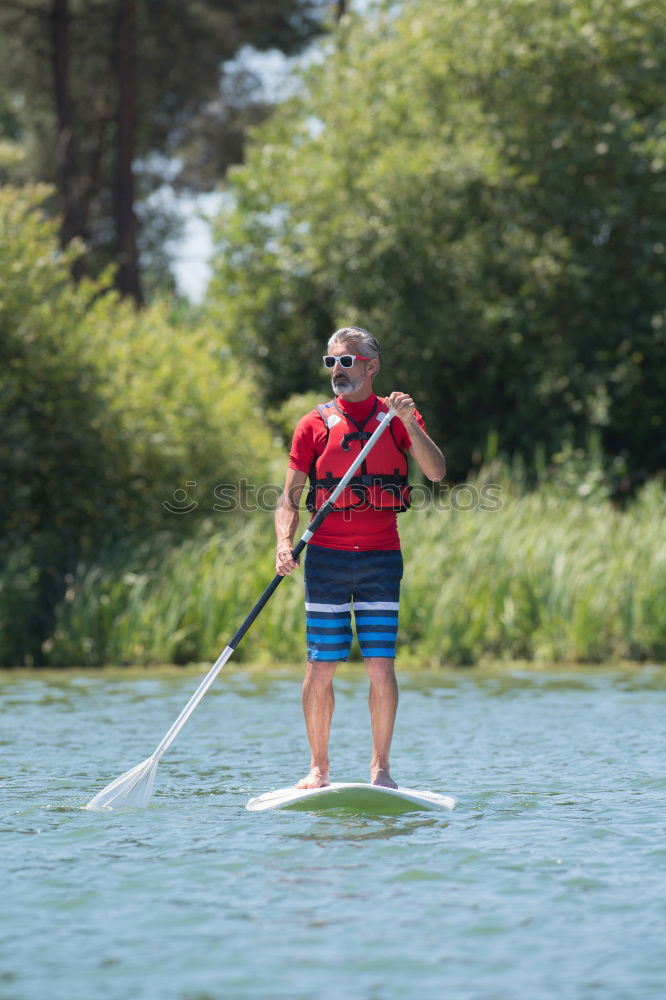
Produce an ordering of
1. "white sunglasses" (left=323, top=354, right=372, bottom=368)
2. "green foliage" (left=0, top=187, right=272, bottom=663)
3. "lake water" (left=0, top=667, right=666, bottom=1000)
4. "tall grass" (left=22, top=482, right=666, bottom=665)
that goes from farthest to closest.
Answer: "green foliage" (left=0, top=187, right=272, bottom=663), "tall grass" (left=22, top=482, right=666, bottom=665), "white sunglasses" (left=323, top=354, right=372, bottom=368), "lake water" (left=0, top=667, right=666, bottom=1000)

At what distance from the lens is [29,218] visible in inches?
648

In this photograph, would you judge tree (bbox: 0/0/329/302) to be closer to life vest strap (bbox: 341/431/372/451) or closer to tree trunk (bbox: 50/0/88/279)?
tree trunk (bbox: 50/0/88/279)

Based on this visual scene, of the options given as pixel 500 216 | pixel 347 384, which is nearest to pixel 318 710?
pixel 347 384

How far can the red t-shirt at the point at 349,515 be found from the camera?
703 centimetres

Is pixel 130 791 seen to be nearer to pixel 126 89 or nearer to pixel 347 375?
pixel 347 375

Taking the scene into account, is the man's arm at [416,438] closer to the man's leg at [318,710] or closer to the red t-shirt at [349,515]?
the red t-shirt at [349,515]

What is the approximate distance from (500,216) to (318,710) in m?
16.1

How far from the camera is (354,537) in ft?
23.1

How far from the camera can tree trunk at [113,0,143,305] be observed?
28.6 metres

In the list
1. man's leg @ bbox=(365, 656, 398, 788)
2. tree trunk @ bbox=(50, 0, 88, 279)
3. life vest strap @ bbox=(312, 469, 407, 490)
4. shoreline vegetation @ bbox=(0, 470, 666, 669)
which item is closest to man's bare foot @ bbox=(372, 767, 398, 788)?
man's leg @ bbox=(365, 656, 398, 788)

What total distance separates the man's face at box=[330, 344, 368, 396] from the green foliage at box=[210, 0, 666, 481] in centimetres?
1449

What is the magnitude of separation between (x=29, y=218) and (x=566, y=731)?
9.21m

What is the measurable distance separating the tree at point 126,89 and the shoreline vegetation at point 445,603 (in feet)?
45.1

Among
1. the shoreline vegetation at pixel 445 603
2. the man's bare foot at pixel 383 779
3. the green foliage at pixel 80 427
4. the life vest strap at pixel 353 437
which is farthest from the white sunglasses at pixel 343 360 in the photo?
the green foliage at pixel 80 427
